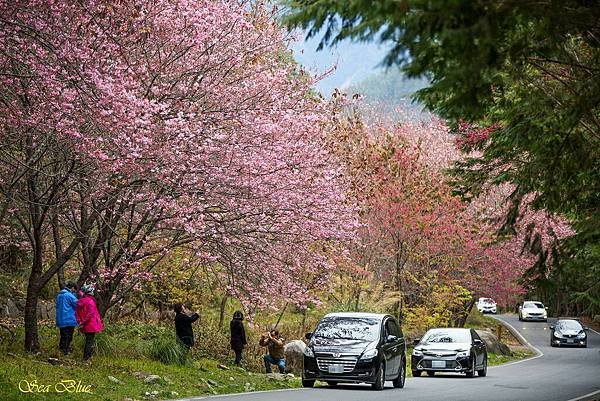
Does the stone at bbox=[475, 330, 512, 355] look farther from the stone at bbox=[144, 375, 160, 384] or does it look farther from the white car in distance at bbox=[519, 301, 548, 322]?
the white car in distance at bbox=[519, 301, 548, 322]

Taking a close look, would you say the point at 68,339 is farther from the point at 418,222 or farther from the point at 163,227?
the point at 418,222

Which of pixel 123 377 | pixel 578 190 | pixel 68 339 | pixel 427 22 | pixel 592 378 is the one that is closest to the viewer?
pixel 427 22

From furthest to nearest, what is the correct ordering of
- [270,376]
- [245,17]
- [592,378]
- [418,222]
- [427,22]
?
1. [418,222]
2. [592,378]
3. [270,376]
4. [245,17]
5. [427,22]

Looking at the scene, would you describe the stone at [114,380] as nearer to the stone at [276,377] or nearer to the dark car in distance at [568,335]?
the stone at [276,377]

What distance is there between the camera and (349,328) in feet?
66.2

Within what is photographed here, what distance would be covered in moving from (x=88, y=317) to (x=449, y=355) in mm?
12184

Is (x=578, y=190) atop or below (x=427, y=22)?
atop

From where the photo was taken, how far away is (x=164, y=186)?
1723cm

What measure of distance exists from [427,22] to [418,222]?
2919 cm

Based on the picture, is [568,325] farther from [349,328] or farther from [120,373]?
[120,373]

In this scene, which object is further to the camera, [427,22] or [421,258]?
[421,258]

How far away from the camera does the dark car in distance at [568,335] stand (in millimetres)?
49750

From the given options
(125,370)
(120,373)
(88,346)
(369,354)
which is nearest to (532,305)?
(369,354)

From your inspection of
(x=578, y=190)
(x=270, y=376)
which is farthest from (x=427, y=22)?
(x=270, y=376)
